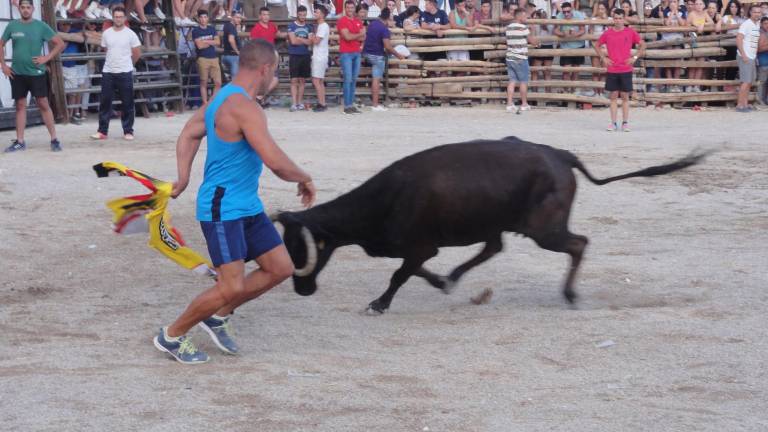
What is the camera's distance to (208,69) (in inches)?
780

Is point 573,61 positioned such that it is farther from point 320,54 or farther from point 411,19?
point 320,54

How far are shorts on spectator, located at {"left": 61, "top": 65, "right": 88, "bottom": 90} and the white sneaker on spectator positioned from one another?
0.88m

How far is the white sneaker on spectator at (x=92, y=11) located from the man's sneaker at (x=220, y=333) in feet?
43.8

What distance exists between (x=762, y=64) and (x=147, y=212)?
15.6 m

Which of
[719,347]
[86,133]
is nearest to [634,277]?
[719,347]

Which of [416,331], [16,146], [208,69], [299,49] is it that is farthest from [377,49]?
[416,331]

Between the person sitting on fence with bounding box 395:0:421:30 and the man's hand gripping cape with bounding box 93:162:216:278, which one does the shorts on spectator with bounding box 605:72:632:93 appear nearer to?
the person sitting on fence with bounding box 395:0:421:30

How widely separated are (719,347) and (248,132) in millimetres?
2862

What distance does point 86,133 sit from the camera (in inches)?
637

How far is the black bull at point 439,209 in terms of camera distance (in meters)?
6.70

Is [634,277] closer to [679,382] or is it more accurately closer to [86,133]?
[679,382]

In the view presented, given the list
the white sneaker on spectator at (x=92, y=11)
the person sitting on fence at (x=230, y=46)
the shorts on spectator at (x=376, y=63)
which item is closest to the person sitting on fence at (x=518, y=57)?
the shorts on spectator at (x=376, y=63)

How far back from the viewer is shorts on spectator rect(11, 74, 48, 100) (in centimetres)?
1374

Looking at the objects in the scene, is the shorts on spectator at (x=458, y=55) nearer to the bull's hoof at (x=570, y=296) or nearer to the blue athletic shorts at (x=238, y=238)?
the bull's hoof at (x=570, y=296)
